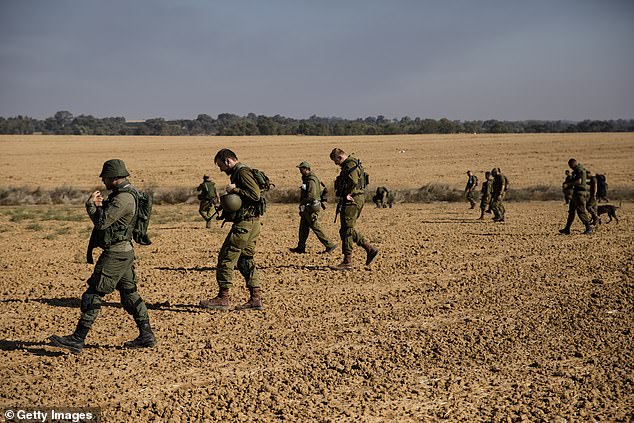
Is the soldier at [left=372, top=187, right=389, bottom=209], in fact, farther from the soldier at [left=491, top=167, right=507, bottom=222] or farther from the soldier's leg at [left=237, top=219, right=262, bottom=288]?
the soldier's leg at [left=237, top=219, right=262, bottom=288]

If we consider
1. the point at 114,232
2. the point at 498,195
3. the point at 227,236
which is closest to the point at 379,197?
the point at 498,195

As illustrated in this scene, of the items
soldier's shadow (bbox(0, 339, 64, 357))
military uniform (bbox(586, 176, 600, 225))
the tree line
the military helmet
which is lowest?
soldier's shadow (bbox(0, 339, 64, 357))

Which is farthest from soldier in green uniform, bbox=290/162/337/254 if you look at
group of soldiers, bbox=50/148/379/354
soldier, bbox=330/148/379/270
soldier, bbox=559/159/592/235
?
soldier, bbox=559/159/592/235

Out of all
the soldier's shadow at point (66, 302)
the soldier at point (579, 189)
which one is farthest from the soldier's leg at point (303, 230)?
the soldier at point (579, 189)

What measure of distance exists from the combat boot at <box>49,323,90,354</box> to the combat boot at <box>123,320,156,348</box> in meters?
0.48

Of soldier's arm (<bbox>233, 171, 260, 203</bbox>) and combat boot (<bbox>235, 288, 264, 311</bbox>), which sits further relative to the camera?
combat boot (<bbox>235, 288, 264, 311</bbox>)

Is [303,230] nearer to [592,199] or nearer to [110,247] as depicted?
[110,247]

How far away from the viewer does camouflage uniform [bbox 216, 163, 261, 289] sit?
7559 millimetres

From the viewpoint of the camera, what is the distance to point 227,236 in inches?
316

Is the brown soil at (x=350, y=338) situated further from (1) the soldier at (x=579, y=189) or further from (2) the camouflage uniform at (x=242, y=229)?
(1) the soldier at (x=579, y=189)

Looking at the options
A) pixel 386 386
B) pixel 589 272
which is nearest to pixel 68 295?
pixel 386 386

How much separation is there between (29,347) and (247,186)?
3.12 m

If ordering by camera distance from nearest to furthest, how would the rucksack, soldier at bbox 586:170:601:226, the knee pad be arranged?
the rucksack
the knee pad
soldier at bbox 586:170:601:226

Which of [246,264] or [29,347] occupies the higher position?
[246,264]
